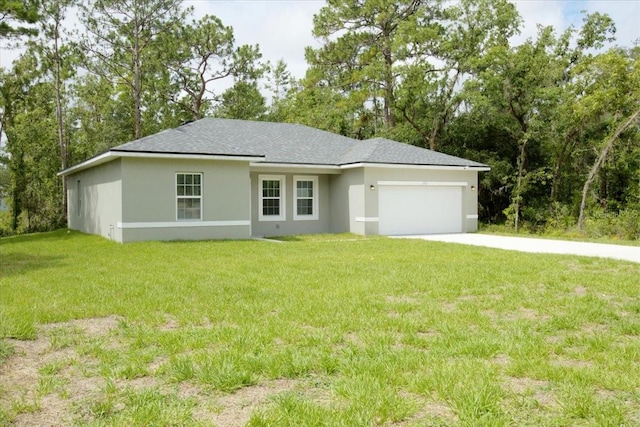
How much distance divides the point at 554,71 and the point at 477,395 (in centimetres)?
2396

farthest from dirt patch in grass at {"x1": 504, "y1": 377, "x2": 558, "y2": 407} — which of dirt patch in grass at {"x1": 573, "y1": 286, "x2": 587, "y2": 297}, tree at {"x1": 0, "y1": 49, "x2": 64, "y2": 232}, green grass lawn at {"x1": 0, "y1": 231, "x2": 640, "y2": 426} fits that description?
tree at {"x1": 0, "y1": 49, "x2": 64, "y2": 232}

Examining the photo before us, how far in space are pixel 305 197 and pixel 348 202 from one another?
1.80m

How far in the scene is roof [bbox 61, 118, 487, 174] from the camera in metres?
15.6

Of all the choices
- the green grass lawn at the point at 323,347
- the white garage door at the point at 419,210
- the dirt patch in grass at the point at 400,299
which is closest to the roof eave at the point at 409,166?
the white garage door at the point at 419,210

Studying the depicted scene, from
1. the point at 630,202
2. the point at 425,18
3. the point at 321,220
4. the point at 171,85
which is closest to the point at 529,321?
the point at 321,220

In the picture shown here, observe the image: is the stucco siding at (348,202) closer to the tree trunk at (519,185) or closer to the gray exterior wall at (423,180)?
the gray exterior wall at (423,180)

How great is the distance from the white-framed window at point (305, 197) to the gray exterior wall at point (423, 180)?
258cm

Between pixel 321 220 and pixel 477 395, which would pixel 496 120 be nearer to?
pixel 321 220

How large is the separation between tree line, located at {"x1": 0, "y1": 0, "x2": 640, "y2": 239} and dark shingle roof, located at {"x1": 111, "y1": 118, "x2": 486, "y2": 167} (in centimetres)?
631

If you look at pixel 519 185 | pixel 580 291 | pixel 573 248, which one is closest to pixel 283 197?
pixel 573 248

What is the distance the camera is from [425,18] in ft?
97.0

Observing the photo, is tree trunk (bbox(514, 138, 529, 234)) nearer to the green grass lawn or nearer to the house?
the house

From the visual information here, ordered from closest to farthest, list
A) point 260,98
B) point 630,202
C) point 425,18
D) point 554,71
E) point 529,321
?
1. point 529,321
2. point 630,202
3. point 554,71
4. point 425,18
5. point 260,98

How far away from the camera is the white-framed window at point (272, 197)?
1873cm
